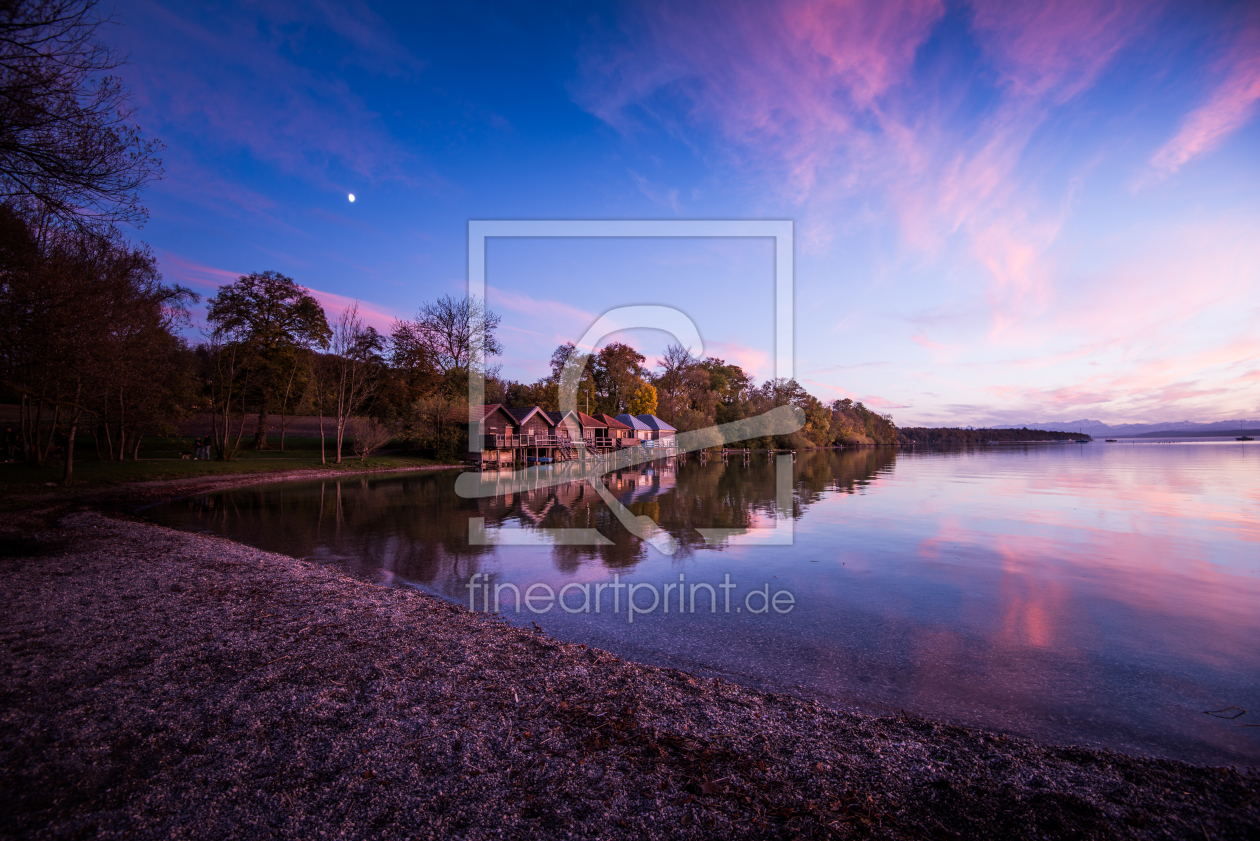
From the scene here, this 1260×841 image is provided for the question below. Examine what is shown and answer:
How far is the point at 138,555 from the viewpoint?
35.5 feet

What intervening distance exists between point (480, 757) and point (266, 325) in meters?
51.8

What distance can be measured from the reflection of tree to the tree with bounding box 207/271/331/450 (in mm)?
17186

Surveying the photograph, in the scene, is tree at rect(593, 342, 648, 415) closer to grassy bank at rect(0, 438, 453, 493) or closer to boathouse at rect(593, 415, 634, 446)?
boathouse at rect(593, 415, 634, 446)

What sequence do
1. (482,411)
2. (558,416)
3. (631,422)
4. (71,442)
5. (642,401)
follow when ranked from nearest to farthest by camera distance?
1. (71,442)
2. (482,411)
3. (558,416)
4. (631,422)
5. (642,401)

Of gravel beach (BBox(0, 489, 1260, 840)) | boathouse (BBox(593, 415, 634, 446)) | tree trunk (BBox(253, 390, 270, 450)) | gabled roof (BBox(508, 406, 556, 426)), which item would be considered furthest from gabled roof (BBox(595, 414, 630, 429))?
gravel beach (BBox(0, 489, 1260, 840))

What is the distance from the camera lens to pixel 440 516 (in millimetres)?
18734

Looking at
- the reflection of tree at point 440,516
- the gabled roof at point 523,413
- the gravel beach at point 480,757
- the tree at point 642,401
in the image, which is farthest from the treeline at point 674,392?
the gravel beach at point 480,757

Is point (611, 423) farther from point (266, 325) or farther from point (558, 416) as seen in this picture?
point (266, 325)

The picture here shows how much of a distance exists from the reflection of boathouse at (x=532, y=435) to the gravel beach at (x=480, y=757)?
116 feet

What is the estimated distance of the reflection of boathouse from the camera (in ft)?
139

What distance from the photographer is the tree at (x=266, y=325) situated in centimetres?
4272

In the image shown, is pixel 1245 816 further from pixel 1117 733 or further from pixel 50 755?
pixel 50 755

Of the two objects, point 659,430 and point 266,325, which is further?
point 659,430

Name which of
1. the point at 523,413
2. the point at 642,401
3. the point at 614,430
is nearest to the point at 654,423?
the point at 642,401
